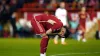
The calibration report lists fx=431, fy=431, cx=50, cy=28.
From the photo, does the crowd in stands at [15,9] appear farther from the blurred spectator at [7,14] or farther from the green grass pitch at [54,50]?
the green grass pitch at [54,50]

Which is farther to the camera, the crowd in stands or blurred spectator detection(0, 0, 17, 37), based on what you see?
blurred spectator detection(0, 0, 17, 37)

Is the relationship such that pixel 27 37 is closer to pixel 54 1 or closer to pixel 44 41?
pixel 54 1

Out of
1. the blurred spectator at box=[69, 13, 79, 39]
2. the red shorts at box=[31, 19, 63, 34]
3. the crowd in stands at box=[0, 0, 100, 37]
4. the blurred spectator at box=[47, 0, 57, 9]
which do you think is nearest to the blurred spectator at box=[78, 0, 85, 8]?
the crowd in stands at box=[0, 0, 100, 37]

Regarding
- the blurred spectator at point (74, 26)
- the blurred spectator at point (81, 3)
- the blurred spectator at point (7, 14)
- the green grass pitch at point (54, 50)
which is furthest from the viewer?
the blurred spectator at point (81, 3)

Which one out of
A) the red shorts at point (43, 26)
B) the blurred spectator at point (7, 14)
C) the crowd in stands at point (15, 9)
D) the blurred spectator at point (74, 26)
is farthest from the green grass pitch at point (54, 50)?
the blurred spectator at point (7, 14)

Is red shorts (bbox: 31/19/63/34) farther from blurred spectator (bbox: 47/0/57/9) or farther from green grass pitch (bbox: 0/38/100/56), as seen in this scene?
blurred spectator (bbox: 47/0/57/9)

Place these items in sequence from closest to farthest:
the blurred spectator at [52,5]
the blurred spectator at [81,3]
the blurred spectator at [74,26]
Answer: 1. the blurred spectator at [74,26]
2. the blurred spectator at [52,5]
3. the blurred spectator at [81,3]

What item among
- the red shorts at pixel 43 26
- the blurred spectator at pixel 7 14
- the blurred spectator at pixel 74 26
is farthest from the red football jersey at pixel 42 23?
the blurred spectator at pixel 7 14

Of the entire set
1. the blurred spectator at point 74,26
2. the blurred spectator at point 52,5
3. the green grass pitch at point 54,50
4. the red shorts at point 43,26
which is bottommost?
the blurred spectator at point 74,26

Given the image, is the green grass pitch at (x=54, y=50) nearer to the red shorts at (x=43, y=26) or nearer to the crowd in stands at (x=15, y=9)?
the red shorts at (x=43, y=26)

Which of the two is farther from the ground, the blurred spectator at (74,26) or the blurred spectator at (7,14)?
the blurred spectator at (7,14)

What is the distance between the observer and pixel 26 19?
3200 centimetres

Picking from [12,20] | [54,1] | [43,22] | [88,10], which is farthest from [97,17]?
[43,22]

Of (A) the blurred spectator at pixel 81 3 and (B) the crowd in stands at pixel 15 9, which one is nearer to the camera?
(B) the crowd in stands at pixel 15 9
